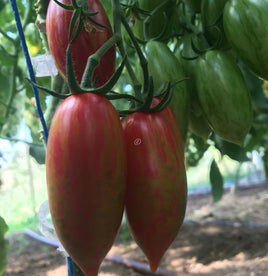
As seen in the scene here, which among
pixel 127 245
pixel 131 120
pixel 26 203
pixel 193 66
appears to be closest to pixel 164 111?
pixel 131 120

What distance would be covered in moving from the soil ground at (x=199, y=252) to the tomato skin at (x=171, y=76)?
983 millimetres

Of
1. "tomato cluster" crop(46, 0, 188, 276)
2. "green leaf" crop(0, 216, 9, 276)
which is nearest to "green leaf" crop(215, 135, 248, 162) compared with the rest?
"tomato cluster" crop(46, 0, 188, 276)

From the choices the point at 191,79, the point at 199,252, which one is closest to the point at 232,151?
the point at 191,79

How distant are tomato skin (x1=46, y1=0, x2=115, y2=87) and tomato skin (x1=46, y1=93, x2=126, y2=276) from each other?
0.09 meters

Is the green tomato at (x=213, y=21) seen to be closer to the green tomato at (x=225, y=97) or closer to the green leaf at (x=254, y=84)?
the green tomato at (x=225, y=97)

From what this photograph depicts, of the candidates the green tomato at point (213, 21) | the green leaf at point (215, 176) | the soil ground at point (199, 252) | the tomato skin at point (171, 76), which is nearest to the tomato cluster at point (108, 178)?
the tomato skin at point (171, 76)

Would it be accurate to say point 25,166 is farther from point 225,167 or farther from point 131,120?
point 225,167

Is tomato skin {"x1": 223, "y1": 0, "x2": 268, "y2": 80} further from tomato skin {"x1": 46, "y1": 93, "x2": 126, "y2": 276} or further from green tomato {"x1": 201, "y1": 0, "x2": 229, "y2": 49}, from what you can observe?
tomato skin {"x1": 46, "y1": 93, "x2": 126, "y2": 276}

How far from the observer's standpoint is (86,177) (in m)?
0.32

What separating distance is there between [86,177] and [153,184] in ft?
0.24

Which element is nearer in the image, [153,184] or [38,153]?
[153,184]

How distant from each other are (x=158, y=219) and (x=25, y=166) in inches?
87.3

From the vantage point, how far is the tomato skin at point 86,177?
0.32 metres

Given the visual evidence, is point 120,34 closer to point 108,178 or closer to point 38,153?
point 108,178
